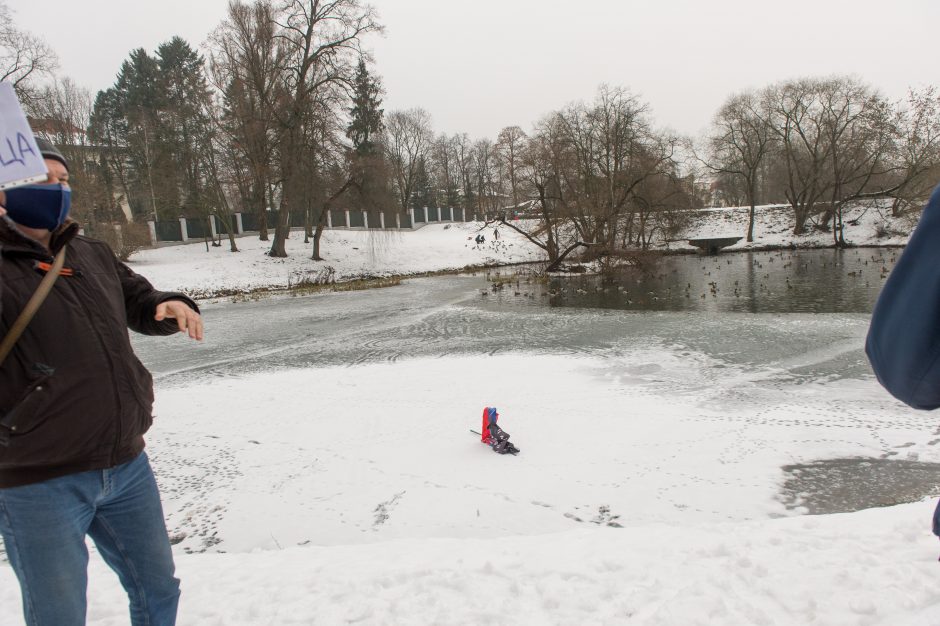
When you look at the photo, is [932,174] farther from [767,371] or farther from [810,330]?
[767,371]

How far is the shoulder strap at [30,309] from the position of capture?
5.12 ft

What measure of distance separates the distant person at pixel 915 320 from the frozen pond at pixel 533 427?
11.3 feet

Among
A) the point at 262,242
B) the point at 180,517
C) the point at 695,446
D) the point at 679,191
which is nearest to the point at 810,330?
the point at 695,446

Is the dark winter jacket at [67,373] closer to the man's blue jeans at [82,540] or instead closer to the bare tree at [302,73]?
the man's blue jeans at [82,540]

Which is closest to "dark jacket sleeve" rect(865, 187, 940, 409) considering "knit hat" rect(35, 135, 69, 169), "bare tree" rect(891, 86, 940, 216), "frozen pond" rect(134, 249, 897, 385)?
"knit hat" rect(35, 135, 69, 169)

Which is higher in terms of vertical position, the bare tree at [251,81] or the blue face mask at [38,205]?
the bare tree at [251,81]

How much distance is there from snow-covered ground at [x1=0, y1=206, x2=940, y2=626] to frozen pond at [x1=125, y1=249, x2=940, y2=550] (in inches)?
1.3

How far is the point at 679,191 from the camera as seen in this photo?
105 ft

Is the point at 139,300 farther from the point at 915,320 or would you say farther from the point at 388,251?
the point at 388,251

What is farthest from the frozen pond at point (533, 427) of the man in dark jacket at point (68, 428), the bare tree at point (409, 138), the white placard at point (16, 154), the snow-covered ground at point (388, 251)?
the bare tree at point (409, 138)

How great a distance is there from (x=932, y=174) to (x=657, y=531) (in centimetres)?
4060

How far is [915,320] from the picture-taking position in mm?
988

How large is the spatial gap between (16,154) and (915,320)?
93.7 inches

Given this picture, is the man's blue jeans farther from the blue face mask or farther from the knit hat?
the knit hat
